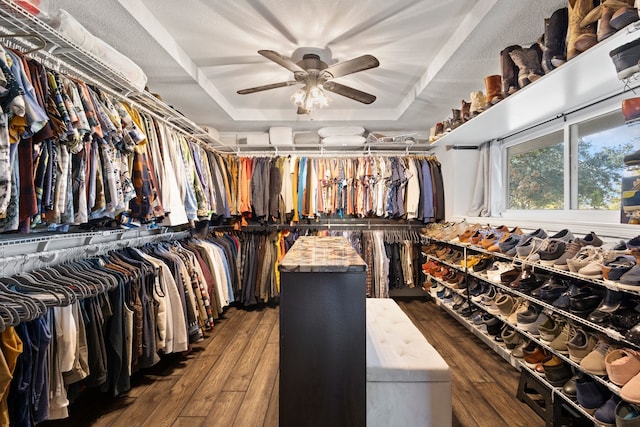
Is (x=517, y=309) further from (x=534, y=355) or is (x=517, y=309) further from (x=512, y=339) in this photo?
(x=534, y=355)

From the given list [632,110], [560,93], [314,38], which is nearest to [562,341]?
[632,110]

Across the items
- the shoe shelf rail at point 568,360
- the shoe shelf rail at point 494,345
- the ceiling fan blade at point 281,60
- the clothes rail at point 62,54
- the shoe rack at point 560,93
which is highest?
the ceiling fan blade at point 281,60

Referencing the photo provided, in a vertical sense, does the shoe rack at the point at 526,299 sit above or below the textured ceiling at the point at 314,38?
below

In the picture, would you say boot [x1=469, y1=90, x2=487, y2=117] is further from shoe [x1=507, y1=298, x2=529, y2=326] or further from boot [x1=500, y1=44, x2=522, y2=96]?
shoe [x1=507, y1=298, x2=529, y2=326]

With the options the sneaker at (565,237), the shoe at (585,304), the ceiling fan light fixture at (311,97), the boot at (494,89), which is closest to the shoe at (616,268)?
the shoe at (585,304)

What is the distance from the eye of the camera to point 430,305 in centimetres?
375

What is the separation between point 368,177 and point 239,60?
1918mm

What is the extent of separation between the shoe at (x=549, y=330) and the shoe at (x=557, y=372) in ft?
0.37

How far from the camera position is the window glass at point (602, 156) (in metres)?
2.03

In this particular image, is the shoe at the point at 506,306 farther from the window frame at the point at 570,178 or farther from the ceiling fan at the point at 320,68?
the ceiling fan at the point at 320,68

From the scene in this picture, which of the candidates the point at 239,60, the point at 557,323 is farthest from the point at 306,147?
the point at 557,323

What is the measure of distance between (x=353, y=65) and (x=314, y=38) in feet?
1.45

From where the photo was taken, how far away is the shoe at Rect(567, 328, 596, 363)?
1514mm

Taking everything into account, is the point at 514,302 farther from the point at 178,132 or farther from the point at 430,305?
the point at 178,132
